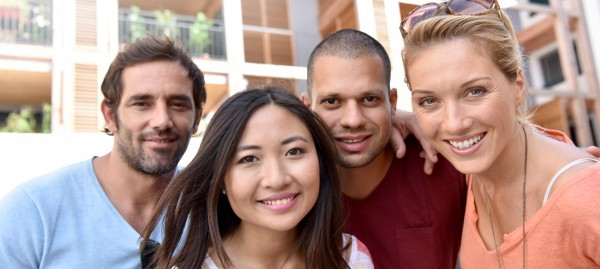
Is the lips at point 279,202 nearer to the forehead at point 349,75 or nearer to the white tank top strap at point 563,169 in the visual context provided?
the forehead at point 349,75

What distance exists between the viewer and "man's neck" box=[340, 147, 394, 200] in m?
2.46

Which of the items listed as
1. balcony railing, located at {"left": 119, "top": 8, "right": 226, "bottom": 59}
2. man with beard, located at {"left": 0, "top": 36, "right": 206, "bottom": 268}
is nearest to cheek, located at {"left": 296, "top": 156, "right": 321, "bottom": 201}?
man with beard, located at {"left": 0, "top": 36, "right": 206, "bottom": 268}

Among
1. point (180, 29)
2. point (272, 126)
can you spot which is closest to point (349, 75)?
point (272, 126)

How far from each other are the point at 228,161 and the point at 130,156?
37.6 inches

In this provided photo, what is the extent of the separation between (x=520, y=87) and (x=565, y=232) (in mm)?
565

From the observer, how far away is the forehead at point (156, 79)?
108 inches

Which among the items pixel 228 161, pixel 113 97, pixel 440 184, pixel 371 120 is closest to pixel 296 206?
pixel 228 161

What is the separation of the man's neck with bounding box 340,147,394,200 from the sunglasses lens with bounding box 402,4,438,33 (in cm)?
65

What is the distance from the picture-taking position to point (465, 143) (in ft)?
5.85

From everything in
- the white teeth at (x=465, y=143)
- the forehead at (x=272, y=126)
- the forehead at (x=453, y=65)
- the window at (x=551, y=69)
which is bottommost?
the white teeth at (x=465, y=143)

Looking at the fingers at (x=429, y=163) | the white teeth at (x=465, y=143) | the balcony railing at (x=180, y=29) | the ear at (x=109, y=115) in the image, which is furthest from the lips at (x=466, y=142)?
the balcony railing at (x=180, y=29)

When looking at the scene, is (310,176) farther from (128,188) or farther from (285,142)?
(128,188)

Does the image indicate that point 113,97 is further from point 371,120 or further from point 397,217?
point 397,217

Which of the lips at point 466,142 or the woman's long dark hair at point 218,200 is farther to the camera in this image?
the woman's long dark hair at point 218,200
